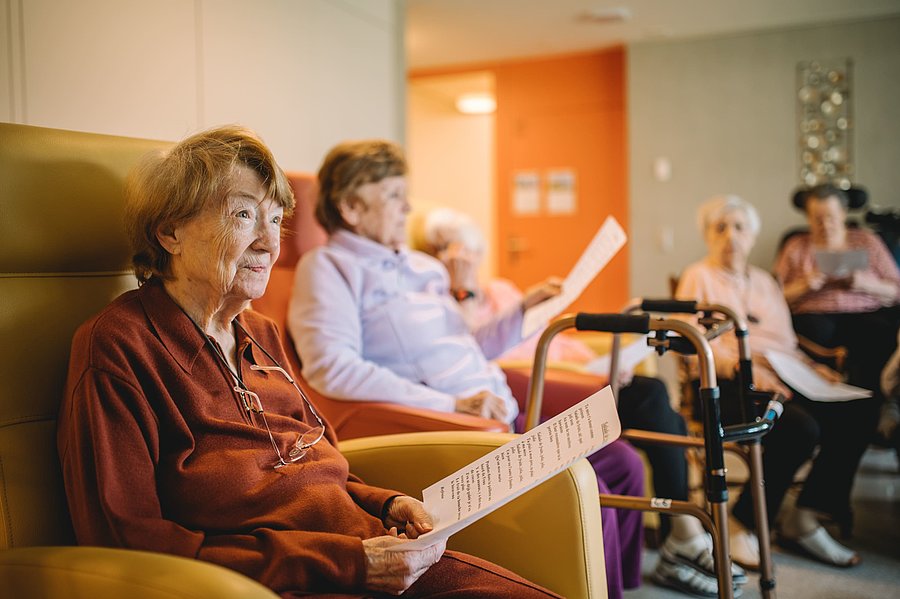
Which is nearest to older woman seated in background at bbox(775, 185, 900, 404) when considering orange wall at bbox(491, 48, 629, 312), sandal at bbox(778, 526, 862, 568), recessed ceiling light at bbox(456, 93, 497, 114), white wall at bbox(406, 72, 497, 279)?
sandal at bbox(778, 526, 862, 568)

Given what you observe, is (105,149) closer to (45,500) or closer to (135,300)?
(135,300)

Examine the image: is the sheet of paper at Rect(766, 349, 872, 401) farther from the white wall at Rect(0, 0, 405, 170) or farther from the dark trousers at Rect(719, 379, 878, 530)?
the white wall at Rect(0, 0, 405, 170)

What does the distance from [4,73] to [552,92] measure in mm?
4482

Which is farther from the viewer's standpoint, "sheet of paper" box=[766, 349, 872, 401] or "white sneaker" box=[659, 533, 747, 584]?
"sheet of paper" box=[766, 349, 872, 401]

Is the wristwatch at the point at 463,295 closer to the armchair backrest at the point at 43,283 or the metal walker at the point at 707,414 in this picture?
the metal walker at the point at 707,414

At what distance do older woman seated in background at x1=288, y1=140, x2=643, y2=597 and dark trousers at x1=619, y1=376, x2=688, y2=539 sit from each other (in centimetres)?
19

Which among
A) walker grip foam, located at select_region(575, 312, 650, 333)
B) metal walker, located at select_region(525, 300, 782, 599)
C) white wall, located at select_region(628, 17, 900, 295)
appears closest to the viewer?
metal walker, located at select_region(525, 300, 782, 599)

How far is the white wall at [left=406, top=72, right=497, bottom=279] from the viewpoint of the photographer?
24.5ft

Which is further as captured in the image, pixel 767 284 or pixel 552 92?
pixel 552 92

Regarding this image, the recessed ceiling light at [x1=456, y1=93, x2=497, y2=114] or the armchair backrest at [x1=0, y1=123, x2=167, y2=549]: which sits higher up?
the recessed ceiling light at [x1=456, y1=93, x2=497, y2=114]

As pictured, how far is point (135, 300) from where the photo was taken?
114 centimetres

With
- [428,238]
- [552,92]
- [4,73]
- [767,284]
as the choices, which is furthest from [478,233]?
[552,92]

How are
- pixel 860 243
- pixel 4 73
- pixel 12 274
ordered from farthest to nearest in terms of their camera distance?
1. pixel 860 243
2. pixel 4 73
3. pixel 12 274

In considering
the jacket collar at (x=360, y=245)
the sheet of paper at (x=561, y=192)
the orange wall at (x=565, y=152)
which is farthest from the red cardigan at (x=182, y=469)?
the sheet of paper at (x=561, y=192)
